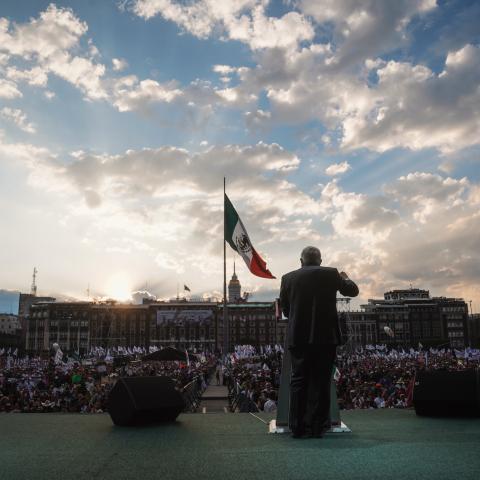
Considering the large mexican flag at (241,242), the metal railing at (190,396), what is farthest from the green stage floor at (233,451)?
the large mexican flag at (241,242)

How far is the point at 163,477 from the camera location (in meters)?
3.26

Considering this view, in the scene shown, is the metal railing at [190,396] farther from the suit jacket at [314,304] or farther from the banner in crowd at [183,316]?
the banner in crowd at [183,316]

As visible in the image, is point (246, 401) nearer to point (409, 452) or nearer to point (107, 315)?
point (409, 452)

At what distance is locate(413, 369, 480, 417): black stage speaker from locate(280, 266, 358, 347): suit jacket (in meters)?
2.16

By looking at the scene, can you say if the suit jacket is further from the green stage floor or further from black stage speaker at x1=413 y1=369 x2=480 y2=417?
black stage speaker at x1=413 y1=369 x2=480 y2=417

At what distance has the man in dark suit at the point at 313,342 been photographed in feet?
16.6

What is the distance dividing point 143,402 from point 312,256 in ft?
8.60

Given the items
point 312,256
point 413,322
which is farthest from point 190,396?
point 413,322

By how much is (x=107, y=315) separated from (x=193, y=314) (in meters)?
23.5

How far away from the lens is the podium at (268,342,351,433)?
5.41 meters

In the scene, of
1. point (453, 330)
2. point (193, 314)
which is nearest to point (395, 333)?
point (453, 330)

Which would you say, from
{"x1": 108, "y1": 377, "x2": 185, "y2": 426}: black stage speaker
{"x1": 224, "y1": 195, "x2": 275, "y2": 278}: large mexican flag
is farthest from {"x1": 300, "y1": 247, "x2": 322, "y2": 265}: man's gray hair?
{"x1": 224, "y1": 195, "x2": 275, "y2": 278}: large mexican flag

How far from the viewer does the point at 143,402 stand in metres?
5.90

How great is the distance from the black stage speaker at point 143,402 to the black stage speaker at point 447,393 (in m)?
3.13
